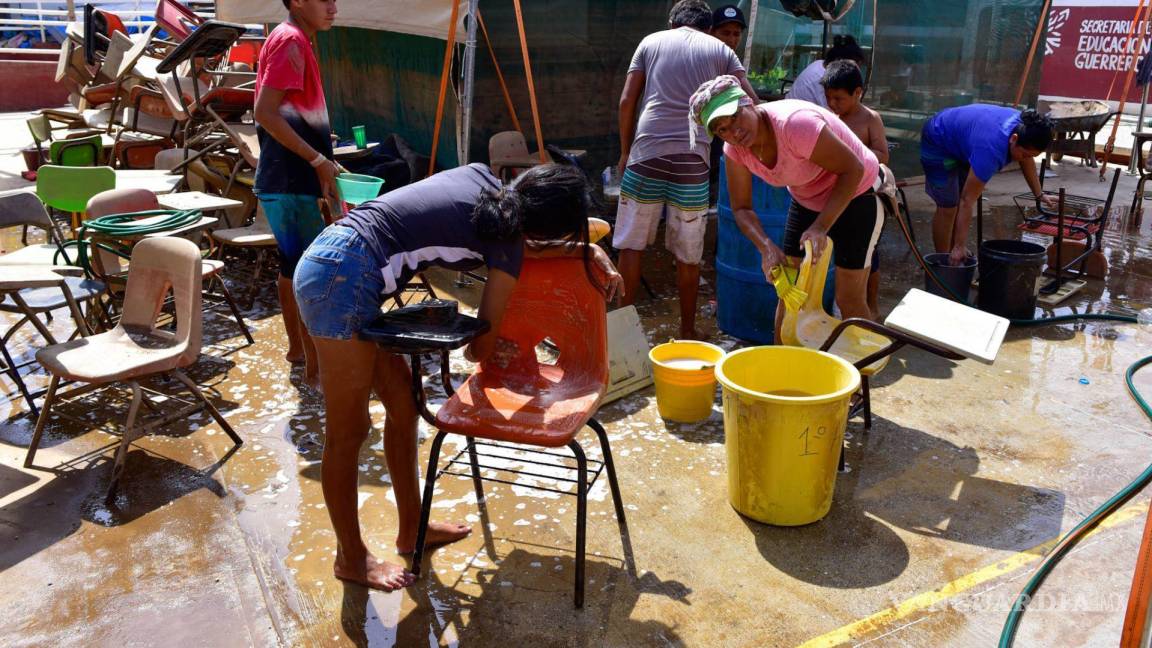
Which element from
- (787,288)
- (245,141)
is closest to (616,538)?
(787,288)

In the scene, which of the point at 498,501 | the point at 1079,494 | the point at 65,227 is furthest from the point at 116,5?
the point at 1079,494

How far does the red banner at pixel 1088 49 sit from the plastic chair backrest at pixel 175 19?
12.2 m

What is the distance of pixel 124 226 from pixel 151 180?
2.33 m

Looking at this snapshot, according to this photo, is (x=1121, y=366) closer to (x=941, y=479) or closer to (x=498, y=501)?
(x=941, y=479)

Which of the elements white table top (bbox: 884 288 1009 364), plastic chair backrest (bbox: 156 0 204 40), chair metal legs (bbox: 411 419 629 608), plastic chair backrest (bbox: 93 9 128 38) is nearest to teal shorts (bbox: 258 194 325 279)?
chair metal legs (bbox: 411 419 629 608)

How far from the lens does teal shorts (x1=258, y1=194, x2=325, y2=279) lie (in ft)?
14.6

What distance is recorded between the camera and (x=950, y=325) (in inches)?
144

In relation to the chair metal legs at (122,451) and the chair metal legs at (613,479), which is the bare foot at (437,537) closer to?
the chair metal legs at (613,479)

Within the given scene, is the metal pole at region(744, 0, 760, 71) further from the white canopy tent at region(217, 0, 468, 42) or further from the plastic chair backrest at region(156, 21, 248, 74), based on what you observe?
the plastic chair backrest at region(156, 21, 248, 74)

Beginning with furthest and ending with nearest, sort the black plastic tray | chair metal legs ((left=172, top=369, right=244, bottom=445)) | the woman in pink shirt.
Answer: chair metal legs ((left=172, top=369, right=244, bottom=445)) < the woman in pink shirt < the black plastic tray

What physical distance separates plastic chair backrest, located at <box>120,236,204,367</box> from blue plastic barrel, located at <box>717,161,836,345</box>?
2964mm

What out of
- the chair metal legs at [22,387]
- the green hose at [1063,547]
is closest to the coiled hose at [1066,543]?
the green hose at [1063,547]

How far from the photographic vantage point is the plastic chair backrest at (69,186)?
17.8 feet

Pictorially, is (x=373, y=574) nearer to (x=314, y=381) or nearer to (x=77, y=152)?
(x=314, y=381)
